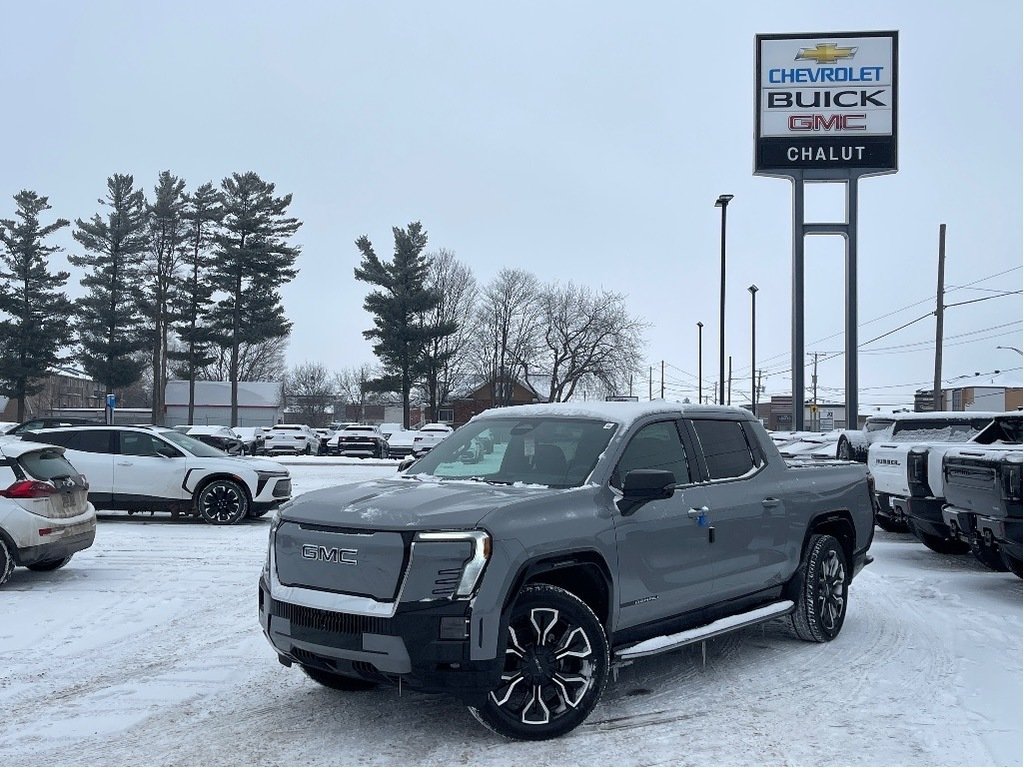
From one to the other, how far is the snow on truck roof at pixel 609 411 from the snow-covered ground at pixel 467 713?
1.75 metres

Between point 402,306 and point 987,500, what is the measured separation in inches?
2147

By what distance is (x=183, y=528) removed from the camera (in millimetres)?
15156

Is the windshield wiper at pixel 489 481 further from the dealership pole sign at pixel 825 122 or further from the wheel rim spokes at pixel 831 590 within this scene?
the dealership pole sign at pixel 825 122

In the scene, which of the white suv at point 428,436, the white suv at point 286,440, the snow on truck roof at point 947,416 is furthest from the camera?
the white suv at point 286,440

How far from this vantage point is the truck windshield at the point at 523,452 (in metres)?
6.11

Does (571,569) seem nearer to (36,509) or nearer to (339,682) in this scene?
(339,682)

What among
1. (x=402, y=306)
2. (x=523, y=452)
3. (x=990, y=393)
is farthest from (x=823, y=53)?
(x=990, y=393)

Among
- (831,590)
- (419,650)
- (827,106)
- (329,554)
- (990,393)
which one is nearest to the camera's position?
(419,650)

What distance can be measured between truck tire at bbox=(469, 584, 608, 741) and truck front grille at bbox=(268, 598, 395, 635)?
2.22 feet

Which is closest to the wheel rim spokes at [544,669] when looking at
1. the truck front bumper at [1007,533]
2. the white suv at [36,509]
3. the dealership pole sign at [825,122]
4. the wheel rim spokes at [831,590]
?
the wheel rim spokes at [831,590]

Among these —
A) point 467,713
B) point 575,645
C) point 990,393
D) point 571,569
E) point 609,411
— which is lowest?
point 467,713

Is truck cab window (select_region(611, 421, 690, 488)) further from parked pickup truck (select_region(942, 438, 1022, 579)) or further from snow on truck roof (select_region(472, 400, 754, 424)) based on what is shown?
parked pickup truck (select_region(942, 438, 1022, 579))

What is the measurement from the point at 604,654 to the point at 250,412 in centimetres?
8678

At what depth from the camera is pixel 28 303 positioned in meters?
56.2
